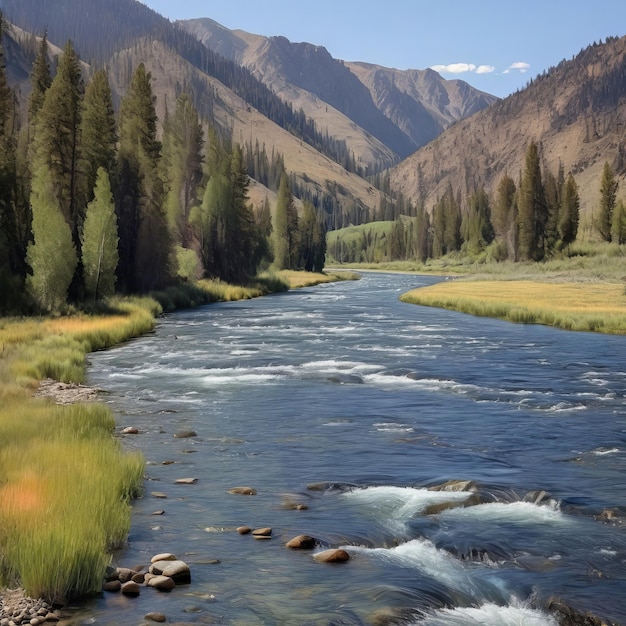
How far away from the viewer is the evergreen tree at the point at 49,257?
47.6 meters

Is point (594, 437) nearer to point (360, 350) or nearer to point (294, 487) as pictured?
Answer: point (294, 487)

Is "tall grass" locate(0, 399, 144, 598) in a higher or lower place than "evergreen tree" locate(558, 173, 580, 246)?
lower

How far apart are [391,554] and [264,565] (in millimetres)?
2080

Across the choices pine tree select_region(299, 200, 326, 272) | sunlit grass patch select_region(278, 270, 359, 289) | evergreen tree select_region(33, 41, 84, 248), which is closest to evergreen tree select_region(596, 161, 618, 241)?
sunlit grass patch select_region(278, 270, 359, 289)

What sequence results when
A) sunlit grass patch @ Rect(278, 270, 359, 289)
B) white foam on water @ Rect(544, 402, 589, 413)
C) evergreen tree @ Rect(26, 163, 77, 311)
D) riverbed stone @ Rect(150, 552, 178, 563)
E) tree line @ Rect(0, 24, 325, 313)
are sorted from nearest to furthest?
riverbed stone @ Rect(150, 552, 178, 563) < white foam on water @ Rect(544, 402, 589, 413) < evergreen tree @ Rect(26, 163, 77, 311) < tree line @ Rect(0, 24, 325, 313) < sunlit grass patch @ Rect(278, 270, 359, 289)

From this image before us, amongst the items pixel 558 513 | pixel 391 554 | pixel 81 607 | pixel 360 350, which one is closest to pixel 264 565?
pixel 391 554

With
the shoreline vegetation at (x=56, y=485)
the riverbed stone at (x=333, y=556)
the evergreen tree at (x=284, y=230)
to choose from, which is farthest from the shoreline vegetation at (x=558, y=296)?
the riverbed stone at (x=333, y=556)

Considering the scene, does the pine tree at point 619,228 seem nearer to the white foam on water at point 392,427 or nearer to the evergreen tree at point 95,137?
the evergreen tree at point 95,137

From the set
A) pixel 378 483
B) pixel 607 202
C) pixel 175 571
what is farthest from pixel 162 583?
pixel 607 202

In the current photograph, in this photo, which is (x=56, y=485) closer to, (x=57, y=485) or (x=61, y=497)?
(x=57, y=485)

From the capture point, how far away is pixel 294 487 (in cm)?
1636

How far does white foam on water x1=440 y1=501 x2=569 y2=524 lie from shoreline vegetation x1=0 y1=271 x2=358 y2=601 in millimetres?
6058

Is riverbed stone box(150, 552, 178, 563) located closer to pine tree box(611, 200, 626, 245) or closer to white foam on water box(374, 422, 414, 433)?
white foam on water box(374, 422, 414, 433)

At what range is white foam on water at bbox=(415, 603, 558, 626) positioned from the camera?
10.2 meters
